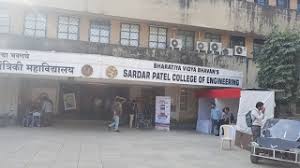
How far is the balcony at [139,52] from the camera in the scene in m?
21.8

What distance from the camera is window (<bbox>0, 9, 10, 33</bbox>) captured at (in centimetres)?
2244

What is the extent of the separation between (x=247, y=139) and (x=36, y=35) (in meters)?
12.4

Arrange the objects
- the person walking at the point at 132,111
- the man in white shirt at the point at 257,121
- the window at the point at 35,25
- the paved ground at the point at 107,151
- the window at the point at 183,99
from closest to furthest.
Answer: the paved ground at the point at 107,151 → the man in white shirt at the point at 257,121 → the window at the point at 35,25 → the person walking at the point at 132,111 → the window at the point at 183,99

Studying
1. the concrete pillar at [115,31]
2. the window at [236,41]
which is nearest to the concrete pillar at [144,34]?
the concrete pillar at [115,31]

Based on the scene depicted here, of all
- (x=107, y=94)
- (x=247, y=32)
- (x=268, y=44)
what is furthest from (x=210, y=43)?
(x=107, y=94)

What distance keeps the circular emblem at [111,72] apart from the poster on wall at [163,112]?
392cm

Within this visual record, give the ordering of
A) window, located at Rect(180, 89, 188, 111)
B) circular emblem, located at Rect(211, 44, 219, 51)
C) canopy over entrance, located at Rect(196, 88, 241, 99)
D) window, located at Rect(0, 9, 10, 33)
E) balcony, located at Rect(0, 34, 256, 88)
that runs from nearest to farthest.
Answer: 1. canopy over entrance, located at Rect(196, 88, 241, 99)
2. balcony, located at Rect(0, 34, 256, 88)
3. window, located at Rect(0, 9, 10, 33)
4. window, located at Rect(180, 89, 188, 111)
5. circular emblem, located at Rect(211, 44, 219, 51)

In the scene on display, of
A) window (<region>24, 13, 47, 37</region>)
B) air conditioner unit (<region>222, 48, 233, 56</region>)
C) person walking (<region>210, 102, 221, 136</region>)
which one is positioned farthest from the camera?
air conditioner unit (<region>222, 48, 233, 56</region>)

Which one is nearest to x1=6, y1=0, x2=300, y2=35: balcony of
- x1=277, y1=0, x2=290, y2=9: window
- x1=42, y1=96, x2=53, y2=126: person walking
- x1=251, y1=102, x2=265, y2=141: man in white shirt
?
x1=277, y1=0, x2=290, y2=9: window

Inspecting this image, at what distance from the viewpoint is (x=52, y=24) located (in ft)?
75.9

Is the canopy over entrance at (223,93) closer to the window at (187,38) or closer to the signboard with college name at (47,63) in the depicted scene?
the window at (187,38)

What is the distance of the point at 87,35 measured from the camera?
23734 mm

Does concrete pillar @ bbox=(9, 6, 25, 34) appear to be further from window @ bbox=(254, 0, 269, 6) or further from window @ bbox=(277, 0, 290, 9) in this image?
window @ bbox=(277, 0, 290, 9)

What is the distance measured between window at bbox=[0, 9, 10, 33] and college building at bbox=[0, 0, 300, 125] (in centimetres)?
5
